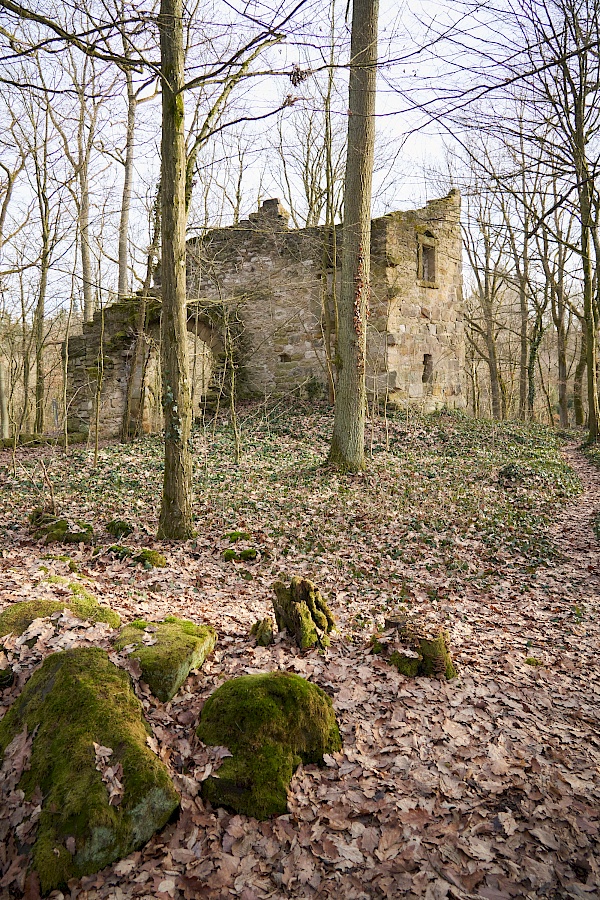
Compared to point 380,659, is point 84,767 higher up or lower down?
higher up

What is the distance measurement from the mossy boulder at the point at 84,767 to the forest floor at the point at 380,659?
0.10 m

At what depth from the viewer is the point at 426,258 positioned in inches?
588

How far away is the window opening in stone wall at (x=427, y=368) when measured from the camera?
14836 mm

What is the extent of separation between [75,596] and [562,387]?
1900 cm

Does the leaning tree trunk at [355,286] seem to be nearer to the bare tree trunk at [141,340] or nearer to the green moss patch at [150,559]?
the green moss patch at [150,559]

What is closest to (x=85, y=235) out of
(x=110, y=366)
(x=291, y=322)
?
(x=110, y=366)

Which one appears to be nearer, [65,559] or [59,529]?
[65,559]

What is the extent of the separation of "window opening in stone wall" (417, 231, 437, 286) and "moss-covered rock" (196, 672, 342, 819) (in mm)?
13058

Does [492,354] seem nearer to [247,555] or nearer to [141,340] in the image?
[141,340]

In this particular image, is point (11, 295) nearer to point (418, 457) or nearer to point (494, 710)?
point (418, 457)

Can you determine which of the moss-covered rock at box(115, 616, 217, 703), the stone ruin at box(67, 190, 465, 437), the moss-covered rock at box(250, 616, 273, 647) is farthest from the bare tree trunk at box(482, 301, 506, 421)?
the moss-covered rock at box(115, 616, 217, 703)

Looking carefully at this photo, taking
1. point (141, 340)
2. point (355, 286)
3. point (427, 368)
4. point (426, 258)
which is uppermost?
point (426, 258)

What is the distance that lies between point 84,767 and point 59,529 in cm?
447

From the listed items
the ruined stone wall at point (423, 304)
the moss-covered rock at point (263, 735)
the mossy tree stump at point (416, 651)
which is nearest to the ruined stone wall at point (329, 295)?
the ruined stone wall at point (423, 304)
